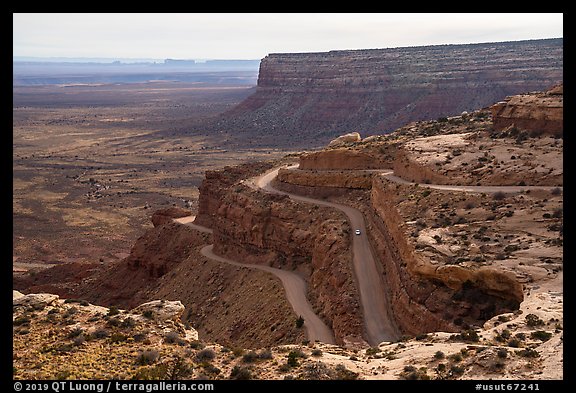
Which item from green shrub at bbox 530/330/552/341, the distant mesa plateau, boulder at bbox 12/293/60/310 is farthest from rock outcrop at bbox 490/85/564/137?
boulder at bbox 12/293/60/310

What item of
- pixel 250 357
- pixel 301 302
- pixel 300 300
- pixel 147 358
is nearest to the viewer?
pixel 147 358

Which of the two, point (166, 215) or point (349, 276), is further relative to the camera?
point (166, 215)

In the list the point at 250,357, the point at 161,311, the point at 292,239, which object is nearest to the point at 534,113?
the point at 292,239

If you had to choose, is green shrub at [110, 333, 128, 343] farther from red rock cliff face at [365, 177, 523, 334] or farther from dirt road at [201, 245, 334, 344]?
dirt road at [201, 245, 334, 344]

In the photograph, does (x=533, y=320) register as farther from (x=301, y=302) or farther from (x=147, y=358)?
(x=301, y=302)

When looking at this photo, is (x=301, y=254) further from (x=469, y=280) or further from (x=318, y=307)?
(x=469, y=280)

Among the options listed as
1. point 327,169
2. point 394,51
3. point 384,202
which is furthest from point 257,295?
point 394,51

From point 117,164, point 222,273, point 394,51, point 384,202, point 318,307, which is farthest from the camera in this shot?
point 394,51
